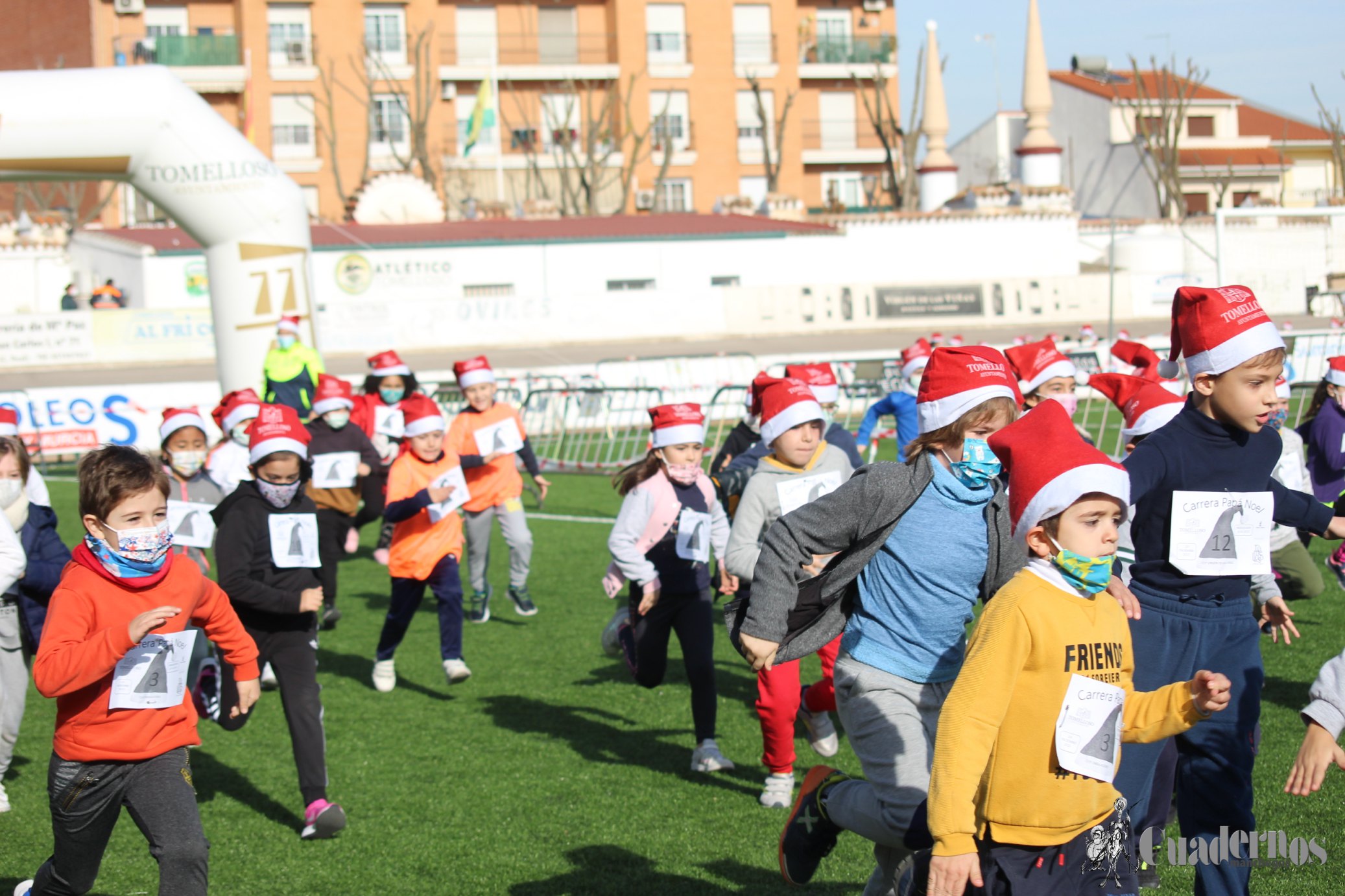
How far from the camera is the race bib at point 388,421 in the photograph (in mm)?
12664

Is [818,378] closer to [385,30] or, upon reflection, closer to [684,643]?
[684,643]

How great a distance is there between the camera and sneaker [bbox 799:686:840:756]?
6594 millimetres

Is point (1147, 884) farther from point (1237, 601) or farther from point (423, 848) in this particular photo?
point (423, 848)

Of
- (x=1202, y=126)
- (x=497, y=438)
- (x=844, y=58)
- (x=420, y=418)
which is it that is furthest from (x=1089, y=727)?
(x=1202, y=126)

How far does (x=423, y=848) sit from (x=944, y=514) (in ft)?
9.92

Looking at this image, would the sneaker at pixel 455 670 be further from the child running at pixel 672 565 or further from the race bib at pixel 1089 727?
the race bib at pixel 1089 727

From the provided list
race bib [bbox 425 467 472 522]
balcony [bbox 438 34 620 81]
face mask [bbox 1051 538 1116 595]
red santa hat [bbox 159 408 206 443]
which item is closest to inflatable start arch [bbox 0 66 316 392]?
red santa hat [bbox 159 408 206 443]

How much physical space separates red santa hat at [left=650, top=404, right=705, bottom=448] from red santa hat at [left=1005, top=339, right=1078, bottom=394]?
6.21 feet

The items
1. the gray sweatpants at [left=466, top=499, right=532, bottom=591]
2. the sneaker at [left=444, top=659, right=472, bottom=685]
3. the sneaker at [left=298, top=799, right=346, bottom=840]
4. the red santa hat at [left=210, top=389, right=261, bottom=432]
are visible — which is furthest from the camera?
the gray sweatpants at [left=466, top=499, right=532, bottom=591]

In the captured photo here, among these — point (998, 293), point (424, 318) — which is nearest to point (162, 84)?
point (424, 318)

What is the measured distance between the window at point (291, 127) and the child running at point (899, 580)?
55.0 metres

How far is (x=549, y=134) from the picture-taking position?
57.8 metres

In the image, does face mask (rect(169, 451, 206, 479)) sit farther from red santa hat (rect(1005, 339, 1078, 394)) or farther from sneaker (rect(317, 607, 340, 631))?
red santa hat (rect(1005, 339, 1078, 394))

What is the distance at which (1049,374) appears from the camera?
291 inches
